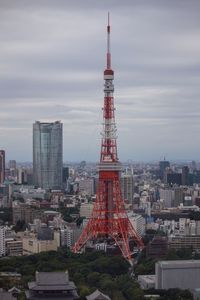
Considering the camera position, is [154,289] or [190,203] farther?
[190,203]

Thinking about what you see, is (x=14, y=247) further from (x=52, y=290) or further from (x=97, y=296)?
(x=97, y=296)

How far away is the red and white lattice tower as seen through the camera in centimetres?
1497

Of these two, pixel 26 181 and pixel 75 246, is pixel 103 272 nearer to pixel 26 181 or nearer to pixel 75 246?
pixel 75 246

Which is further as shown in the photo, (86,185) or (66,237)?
(86,185)

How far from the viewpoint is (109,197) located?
15.4 meters

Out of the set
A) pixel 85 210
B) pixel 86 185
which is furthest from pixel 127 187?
pixel 85 210

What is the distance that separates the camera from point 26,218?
2058cm

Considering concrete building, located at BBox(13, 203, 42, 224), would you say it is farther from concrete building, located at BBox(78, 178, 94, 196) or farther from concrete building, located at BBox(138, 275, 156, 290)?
concrete building, located at BBox(78, 178, 94, 196)

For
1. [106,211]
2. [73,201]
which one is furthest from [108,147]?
[73,201]

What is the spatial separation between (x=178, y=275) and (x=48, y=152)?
863 inches

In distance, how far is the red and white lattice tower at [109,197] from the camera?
14969 millimetres

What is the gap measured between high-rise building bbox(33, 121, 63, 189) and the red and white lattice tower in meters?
17.6

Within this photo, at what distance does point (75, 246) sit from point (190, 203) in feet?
36.0

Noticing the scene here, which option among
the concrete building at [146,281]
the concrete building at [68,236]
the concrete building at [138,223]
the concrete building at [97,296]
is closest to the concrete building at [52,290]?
the concrete building at [97,296]
